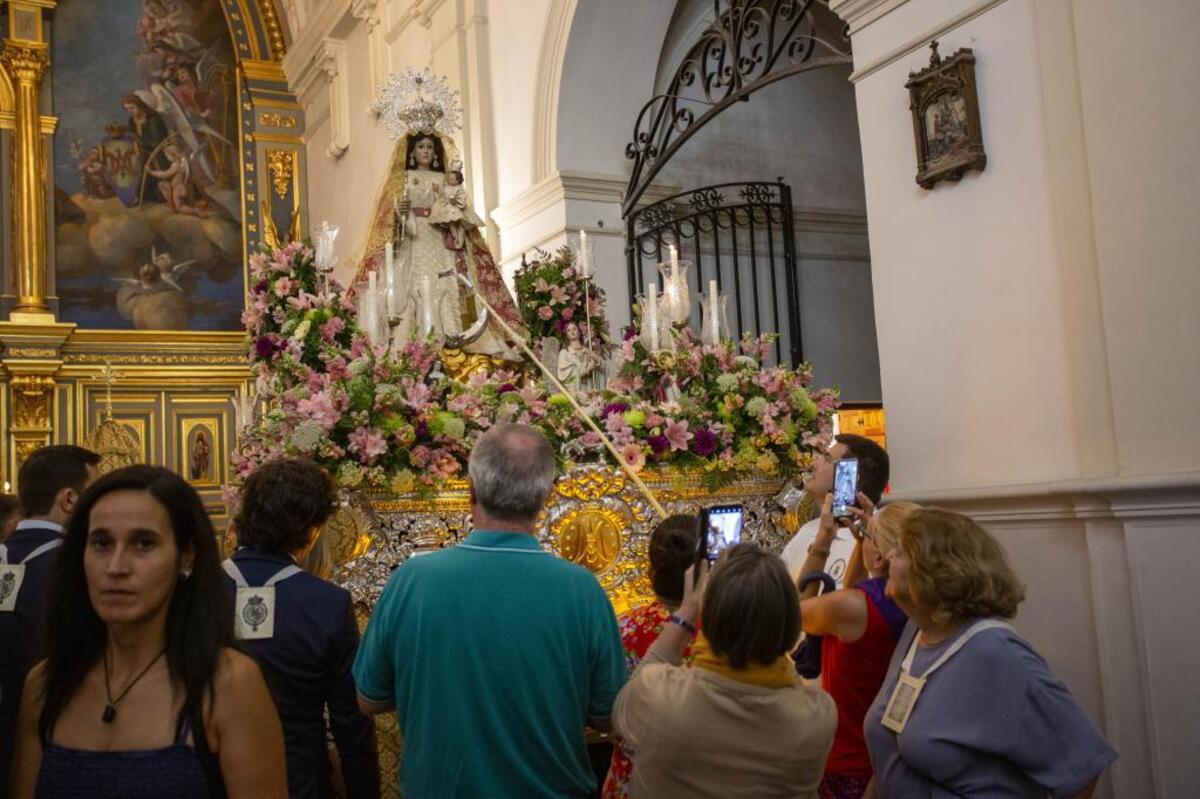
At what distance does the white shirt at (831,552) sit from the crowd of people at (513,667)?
2.60 feet

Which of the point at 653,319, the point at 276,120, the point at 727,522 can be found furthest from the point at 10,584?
the point at 276,120

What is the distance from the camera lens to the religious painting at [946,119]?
4750 millimetres

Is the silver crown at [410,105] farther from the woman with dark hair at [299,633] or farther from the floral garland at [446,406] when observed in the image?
the woman with dark hair at [299,633]

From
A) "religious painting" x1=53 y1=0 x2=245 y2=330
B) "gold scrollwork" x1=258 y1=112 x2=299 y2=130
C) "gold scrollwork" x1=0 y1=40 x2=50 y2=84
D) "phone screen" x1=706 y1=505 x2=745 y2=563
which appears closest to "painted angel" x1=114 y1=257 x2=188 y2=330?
"religious painting" x1=53 y1=0 x2=245 y2=330

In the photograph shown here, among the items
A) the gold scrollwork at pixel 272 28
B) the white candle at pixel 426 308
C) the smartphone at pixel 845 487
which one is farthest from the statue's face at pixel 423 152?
the gold scrollwork at pixel 272 28

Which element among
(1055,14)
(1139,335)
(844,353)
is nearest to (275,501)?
(1139,335)

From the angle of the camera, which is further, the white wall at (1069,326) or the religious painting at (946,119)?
the religious painting at (946,119)

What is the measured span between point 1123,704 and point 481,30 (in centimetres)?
793

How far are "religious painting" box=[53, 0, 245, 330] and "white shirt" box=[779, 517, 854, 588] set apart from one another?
11.3 m

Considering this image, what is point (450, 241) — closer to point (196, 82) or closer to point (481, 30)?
point (481, 30)

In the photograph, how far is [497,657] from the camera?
243cm

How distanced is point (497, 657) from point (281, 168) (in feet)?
44.0

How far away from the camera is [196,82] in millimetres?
14578

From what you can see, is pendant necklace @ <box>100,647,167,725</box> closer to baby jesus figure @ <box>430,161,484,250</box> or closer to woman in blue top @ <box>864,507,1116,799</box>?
woman in blue top @ <box>864,507,1116,799</box>
